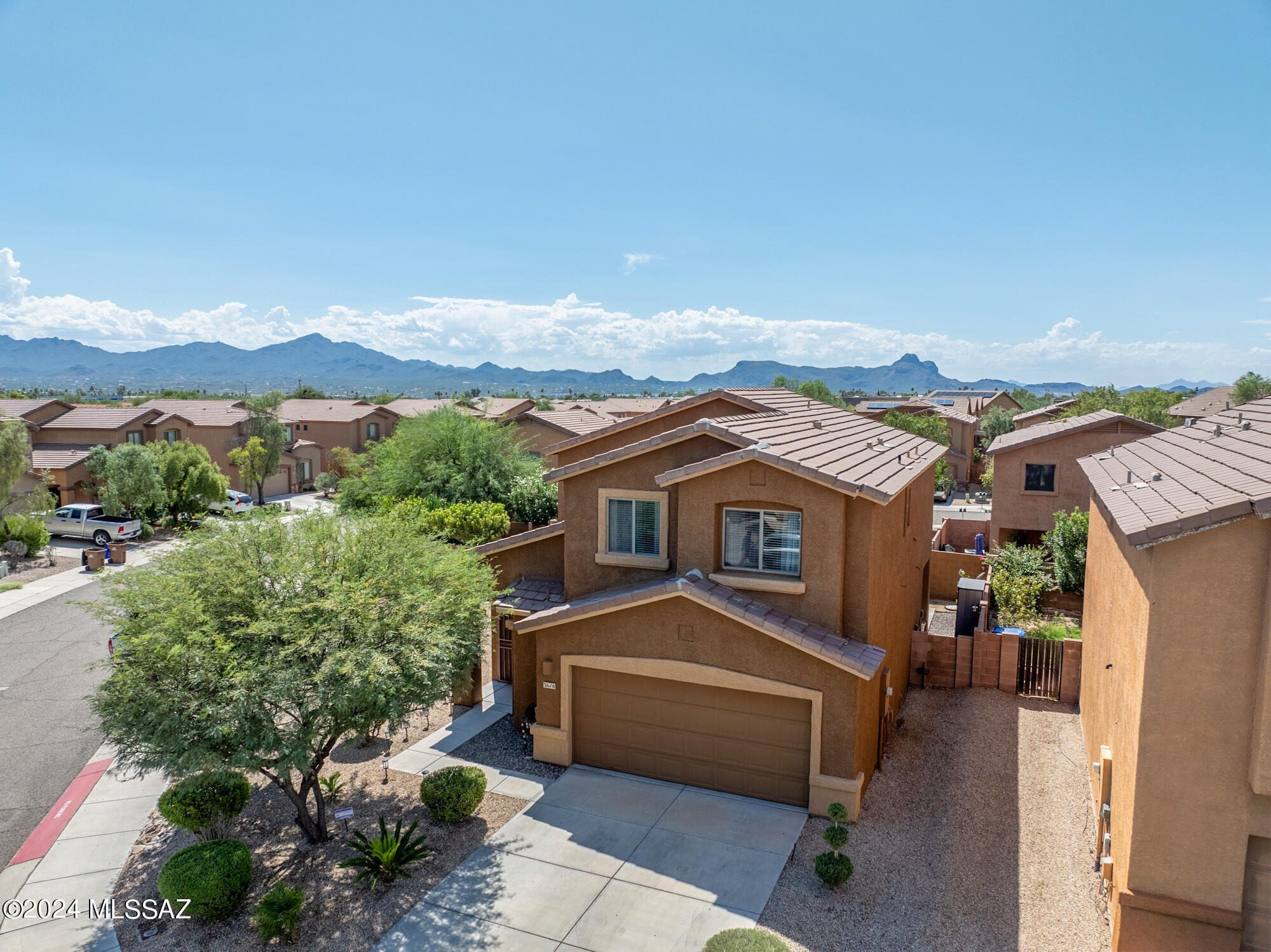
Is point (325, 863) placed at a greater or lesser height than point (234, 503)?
lesser

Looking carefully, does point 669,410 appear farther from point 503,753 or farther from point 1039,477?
point 1039,477

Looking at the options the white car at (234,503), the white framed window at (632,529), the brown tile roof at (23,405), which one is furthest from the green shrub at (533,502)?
the brown tile roof at (23,405)

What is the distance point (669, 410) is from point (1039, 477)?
18.6 m

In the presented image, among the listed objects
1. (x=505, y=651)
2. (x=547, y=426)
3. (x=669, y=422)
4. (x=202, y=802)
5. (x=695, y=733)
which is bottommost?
(x=505, y=651)

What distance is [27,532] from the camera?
29984 mm

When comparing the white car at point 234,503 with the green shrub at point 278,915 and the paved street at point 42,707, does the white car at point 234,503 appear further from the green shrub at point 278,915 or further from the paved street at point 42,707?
the green shrub at point 278,915

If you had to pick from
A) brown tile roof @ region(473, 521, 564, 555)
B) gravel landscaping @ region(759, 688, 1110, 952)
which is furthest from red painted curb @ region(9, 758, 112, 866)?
gravel landscaping @ region(759, 688, 1110, 952)

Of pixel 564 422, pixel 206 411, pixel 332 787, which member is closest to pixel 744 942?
pixel 332 787

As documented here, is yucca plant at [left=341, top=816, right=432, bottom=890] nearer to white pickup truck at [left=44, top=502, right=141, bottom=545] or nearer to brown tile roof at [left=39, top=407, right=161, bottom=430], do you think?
white pickup truck at [left=44, top=502, right=141, bottom=545]

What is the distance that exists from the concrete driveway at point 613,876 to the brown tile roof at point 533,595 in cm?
352

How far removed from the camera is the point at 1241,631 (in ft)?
24.4

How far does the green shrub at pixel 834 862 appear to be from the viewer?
32.3 feet

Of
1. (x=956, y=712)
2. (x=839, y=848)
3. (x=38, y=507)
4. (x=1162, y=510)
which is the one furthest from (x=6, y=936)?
(x=38, y=507)

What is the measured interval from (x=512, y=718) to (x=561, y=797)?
3.16m
